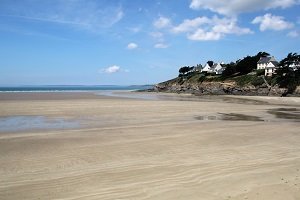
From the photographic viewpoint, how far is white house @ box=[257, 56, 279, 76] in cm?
8299

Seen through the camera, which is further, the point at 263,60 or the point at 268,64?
the point at 263,60

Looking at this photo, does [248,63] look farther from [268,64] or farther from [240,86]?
[240,86]

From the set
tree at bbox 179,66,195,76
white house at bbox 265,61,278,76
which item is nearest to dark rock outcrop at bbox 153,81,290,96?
white house at bbox 265,61,278,76

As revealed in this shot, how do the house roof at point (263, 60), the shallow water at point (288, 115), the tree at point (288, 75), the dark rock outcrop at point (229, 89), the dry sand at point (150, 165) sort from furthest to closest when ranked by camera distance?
the house roof at point (263, 60)
the dark rock outcrop at point (229, 89)
the tree at point (288, 75)
the shallow water at point (288, 115)
the dry sand at point (150, 165)

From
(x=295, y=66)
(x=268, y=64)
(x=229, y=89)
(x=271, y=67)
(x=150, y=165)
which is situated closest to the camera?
(x=150, y=165)

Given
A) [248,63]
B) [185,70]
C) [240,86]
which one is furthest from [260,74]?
[185,70]

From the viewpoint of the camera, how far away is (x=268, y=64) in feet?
285

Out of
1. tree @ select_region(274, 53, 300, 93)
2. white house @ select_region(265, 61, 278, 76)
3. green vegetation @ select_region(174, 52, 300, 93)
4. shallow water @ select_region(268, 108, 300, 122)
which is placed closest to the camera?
shallow water @ select_region(268, 108, 300, 122)

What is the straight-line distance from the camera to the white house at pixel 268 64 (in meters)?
83.0

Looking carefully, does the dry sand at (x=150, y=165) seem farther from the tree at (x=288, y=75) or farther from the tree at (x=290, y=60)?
the tree at (x=290, y=60)

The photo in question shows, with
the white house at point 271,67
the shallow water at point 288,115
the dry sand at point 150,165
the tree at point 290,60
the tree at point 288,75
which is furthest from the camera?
the white house at point 271,67

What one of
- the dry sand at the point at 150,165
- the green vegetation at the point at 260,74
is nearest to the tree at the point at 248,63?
the green vegetation at the point at 260,74

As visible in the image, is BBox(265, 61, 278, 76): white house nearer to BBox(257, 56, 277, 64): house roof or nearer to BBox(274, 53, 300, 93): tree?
BBox(257, 56, 277, 64): house roof

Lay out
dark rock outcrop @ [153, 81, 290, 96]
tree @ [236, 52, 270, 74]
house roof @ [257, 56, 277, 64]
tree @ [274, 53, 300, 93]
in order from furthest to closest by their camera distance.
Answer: tree @ [236, 52, 270, 74] < house roof @ [257, 56, 277, 64] < dark rock outcrop @ [153, 81, 290, 96] < tree @ [274, 53, 300, 93]
